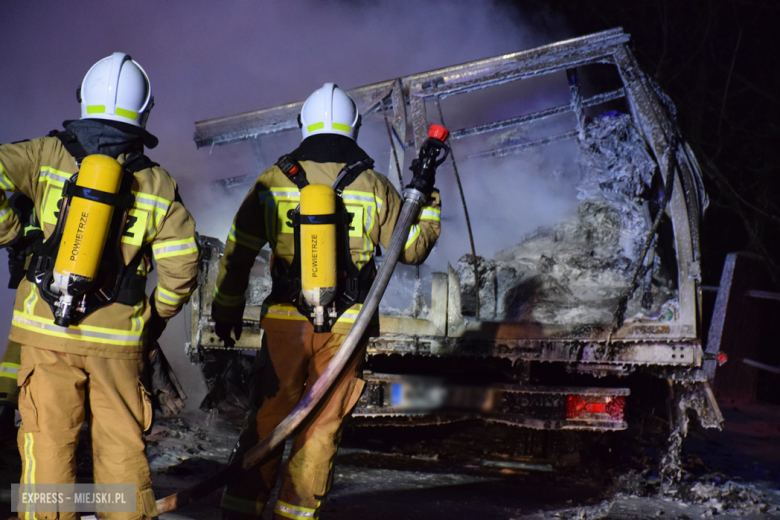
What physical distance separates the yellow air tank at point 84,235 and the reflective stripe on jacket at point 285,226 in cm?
65

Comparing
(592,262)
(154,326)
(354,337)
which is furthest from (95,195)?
(592,262)

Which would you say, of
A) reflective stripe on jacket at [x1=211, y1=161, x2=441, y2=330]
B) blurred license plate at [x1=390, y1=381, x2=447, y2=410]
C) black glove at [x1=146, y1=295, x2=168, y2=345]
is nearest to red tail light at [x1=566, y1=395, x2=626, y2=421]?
blurred license plate at [x1=390, y1=381, x2=447, y2=410]

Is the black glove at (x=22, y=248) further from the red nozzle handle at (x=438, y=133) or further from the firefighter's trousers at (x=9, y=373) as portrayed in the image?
the red nozzle handle at (x=438, y=133)

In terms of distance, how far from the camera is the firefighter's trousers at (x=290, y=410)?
2434 mm

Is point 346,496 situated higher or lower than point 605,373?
lower

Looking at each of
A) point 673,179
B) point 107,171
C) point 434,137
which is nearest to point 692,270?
point 673,179

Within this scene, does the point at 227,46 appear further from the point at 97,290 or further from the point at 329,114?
the point at 97,290

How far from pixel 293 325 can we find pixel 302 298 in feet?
0.49

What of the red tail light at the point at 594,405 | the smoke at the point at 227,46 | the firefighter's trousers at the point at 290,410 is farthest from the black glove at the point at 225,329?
the smoke at the point at 227,46

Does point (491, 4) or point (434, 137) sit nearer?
point (434, 137)

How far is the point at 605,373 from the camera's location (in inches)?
141

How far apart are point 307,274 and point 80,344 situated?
31.5 inches

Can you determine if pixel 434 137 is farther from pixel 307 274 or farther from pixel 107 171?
pixel 107 171

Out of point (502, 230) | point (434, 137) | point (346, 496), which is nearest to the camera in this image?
point (434, 137)
